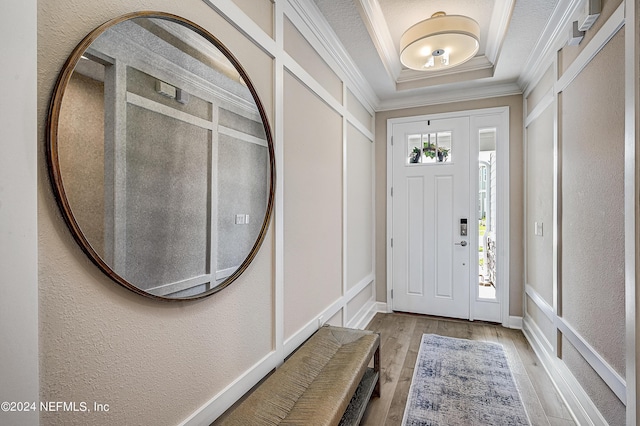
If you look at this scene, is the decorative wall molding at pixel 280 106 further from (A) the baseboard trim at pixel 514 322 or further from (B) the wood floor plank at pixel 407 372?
(A) the baseboard trim at pixel 514 322

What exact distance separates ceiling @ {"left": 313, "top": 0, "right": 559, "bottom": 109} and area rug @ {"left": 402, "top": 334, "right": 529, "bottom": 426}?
2.58 meters

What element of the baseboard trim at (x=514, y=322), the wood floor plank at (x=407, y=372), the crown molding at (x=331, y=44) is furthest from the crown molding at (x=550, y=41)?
the wood floor plank at (x=407, y=372)

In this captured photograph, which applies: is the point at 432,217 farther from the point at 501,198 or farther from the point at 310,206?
the point at 310,206

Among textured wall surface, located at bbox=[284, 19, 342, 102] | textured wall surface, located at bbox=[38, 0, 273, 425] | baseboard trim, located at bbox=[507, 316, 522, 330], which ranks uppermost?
textured wall surface, located at bbox=[284, 19, 342, 102]

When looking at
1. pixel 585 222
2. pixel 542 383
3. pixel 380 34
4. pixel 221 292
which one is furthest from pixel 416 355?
pixel 380 34

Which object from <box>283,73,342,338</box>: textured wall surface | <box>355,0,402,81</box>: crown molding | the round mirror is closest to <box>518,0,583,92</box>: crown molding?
<box>355,0,402,81</box>: crown molding

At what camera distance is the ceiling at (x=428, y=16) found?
2143mm

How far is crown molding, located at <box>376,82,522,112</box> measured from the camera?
334 cm

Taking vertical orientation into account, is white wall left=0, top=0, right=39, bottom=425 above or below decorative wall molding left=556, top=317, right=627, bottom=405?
above

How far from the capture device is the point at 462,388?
2201 mm

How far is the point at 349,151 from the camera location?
119 inches

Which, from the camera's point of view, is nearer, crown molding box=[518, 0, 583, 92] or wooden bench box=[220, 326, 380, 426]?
wooden bench box=[220, 326, 380, 426]

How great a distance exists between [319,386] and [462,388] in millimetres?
1318

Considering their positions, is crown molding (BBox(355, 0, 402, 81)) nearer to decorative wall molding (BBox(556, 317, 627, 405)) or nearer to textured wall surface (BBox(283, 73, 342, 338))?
textured wall surface (BBox(283, 73, 342, 338))
